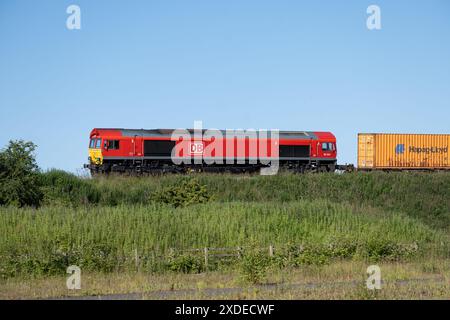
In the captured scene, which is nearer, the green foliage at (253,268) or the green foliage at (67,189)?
the green foliage at (253,268)

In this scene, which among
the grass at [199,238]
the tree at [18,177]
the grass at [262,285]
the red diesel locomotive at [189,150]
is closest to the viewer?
the grass at [262,285]

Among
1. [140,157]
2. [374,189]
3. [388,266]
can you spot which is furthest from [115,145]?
[388,266]

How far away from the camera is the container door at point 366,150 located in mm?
57312

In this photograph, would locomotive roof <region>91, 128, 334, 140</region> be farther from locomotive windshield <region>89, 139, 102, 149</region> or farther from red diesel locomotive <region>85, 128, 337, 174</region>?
locomotive windshield <region>89, 139, 102, 149</region>

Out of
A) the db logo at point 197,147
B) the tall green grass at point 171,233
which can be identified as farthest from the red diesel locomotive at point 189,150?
the tall green grass at point 171,233

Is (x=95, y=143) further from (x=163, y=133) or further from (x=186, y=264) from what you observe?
(x=186, y=264)

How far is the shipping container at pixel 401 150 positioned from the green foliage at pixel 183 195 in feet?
61.4

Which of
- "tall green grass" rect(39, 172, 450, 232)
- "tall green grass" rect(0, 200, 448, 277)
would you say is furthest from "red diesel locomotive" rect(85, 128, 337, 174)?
"tall green grass" rect(0, 200, 448, 277)

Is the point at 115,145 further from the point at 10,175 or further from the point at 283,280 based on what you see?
the point at 283,280

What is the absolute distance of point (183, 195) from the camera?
42.4 m

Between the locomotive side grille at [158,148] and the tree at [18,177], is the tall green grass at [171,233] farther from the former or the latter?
the locomotive side grille at [158,148]

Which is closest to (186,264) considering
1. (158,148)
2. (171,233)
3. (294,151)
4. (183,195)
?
(171,233)

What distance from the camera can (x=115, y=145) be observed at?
50.3 metres

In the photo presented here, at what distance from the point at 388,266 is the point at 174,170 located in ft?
83.0
